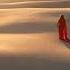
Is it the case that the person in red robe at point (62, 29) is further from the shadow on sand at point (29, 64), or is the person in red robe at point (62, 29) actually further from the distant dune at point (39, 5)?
the distant dune at point (39, 5)

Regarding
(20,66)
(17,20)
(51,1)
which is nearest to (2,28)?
(17,20)

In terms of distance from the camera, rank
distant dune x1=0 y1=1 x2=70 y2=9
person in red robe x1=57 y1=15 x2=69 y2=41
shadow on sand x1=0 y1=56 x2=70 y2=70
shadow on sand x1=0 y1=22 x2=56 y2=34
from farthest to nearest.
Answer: distant dune x1=0 y1=1 x2=70 y2=9
shadow on sand x1=0 y1=22 x2=56 y2=34
person in red robe x1=57 y1=15 x2=69 y2=41
shadow on sand x1=0 y1=56 x2=70 y2=70

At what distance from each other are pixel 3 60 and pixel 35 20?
49 cm

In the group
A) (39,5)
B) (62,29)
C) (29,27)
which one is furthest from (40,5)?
(62,29)

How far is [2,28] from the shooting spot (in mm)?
1314

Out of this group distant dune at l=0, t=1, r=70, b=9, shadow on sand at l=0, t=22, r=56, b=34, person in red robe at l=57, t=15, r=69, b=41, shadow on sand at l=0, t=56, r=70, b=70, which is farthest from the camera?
distant dune at l=0, t=1, r=70, b=9

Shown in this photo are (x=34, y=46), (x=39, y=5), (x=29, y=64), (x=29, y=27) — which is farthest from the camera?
(x=39, y=5)

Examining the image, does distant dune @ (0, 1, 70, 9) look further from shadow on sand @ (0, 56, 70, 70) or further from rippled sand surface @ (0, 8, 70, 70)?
shadow on sand @ (0, 56, 70, 70)

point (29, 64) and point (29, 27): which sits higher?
point (29, 27)

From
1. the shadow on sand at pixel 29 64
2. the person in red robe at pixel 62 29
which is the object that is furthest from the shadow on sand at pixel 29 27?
the shadow on sand at pixel 29 64

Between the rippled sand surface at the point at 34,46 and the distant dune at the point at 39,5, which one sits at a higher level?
the distant dune at the point at 39,5

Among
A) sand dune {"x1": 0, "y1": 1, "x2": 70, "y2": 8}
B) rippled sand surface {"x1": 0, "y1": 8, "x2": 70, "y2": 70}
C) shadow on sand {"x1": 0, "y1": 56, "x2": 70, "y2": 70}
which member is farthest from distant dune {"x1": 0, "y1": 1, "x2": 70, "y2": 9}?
shadow on sand {"x1": 0, "y1": 56, "x2": 70, "y2": 70}

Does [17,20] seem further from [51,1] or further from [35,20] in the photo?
[51,1]

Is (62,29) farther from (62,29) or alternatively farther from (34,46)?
(34,46)
